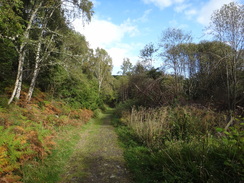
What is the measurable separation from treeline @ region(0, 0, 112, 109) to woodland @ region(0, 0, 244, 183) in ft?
0.19

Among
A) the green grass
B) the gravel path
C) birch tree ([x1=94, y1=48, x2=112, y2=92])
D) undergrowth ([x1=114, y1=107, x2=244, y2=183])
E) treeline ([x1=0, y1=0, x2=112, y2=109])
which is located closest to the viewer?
undergrowth ([x1=114, y1=107, x2=244, y2=183])

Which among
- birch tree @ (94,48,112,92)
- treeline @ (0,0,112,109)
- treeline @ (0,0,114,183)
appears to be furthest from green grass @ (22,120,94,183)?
birch tree @ (94,48,112,92)

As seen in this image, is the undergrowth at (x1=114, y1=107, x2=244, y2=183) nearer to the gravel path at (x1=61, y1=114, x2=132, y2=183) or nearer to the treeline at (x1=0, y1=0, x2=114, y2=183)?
the gravel path at (x1=61, y1=114, x2=132, y2=183)

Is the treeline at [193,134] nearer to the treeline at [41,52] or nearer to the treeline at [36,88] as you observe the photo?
the treeline at [36,88]

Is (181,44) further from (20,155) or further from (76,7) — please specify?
(20,155)

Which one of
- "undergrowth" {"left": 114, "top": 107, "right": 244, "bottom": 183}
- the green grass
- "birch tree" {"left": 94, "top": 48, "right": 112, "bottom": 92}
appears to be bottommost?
the green grass

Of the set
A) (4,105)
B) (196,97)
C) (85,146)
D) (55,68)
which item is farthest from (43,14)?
(196,97)

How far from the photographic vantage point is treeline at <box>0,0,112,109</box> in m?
6.43

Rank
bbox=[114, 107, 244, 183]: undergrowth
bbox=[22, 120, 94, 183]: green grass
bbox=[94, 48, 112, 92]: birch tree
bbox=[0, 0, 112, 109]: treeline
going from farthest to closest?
bbox=[94, 48, 112, 92]: birch tree → bbox=[0, 0, 112, 109]: treeline → bbox=[22, 120, 94, 183]: green grass → bbox=[114, 107, 244, 183]: undergrowth

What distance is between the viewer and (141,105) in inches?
411

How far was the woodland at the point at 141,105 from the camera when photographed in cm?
299

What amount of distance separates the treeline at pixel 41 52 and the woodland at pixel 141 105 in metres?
0.06

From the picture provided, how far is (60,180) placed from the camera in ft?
11.1

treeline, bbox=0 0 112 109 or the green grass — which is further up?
treeline, bbox=0 0 112 109
